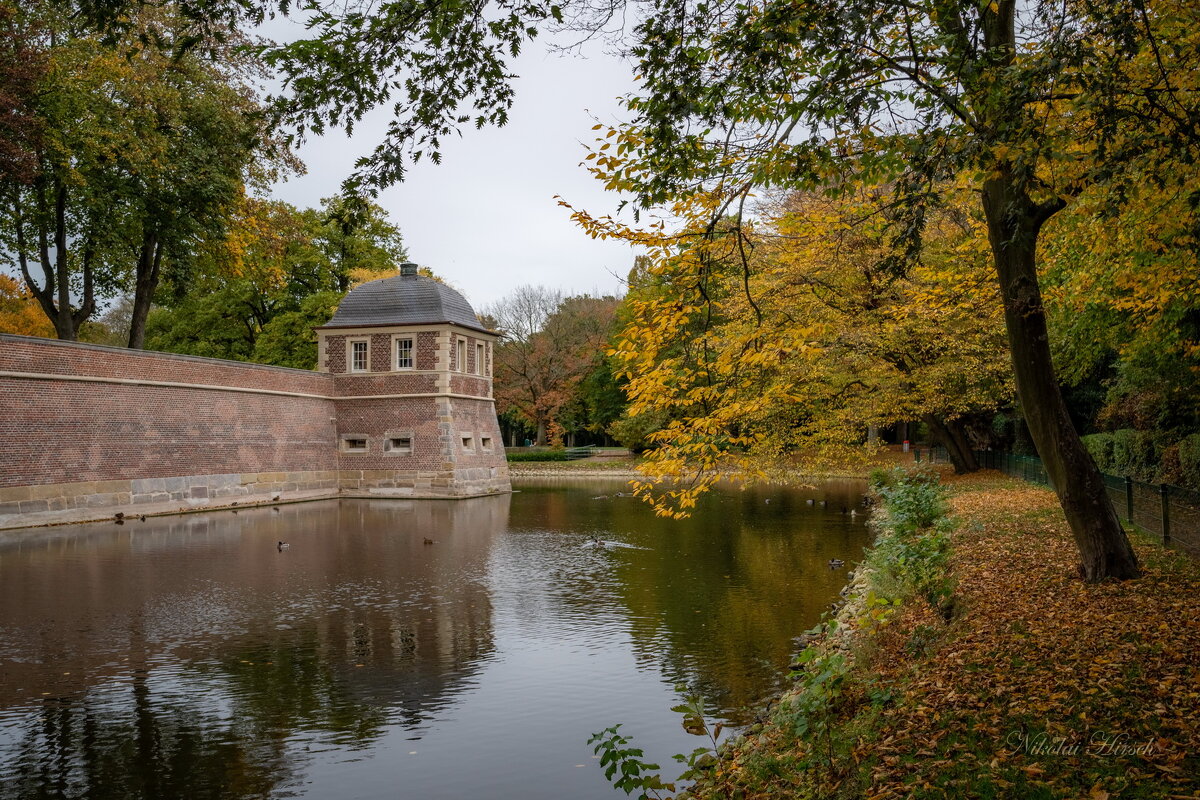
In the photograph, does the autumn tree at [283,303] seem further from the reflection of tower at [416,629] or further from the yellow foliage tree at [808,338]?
the yellow foliage tree at [808,338]

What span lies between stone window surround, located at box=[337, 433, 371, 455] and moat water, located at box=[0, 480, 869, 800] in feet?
41.9

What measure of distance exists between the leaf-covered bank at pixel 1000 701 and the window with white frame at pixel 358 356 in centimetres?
2438

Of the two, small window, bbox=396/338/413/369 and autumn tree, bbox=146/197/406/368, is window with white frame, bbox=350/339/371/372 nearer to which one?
small window, bbox=396/338/413/369

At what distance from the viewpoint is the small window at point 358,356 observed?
3023 centimetres

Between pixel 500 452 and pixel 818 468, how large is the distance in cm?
1748

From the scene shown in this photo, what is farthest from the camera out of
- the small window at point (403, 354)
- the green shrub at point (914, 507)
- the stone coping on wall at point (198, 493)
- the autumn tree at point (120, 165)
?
the small window at point (403, 354)

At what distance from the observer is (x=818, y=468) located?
59.5 ft

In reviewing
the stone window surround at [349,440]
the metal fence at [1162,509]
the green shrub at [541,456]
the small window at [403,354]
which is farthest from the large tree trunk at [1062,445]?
the green shrub at [541,456]

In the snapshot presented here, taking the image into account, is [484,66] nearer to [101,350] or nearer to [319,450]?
[101,350]

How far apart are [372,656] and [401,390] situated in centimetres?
2178

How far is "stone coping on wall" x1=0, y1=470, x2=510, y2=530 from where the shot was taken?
18.5 meters

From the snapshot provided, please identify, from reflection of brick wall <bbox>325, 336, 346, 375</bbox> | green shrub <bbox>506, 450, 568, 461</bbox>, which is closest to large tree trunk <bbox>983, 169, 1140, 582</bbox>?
reflection of brick wall <bbox>325, 336, 346, 375</bbox>

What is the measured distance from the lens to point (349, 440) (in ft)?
98.7

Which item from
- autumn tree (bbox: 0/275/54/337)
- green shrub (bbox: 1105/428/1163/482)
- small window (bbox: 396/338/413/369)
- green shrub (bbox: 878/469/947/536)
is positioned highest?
autumn tree (bbox: 0/275/54/337)
